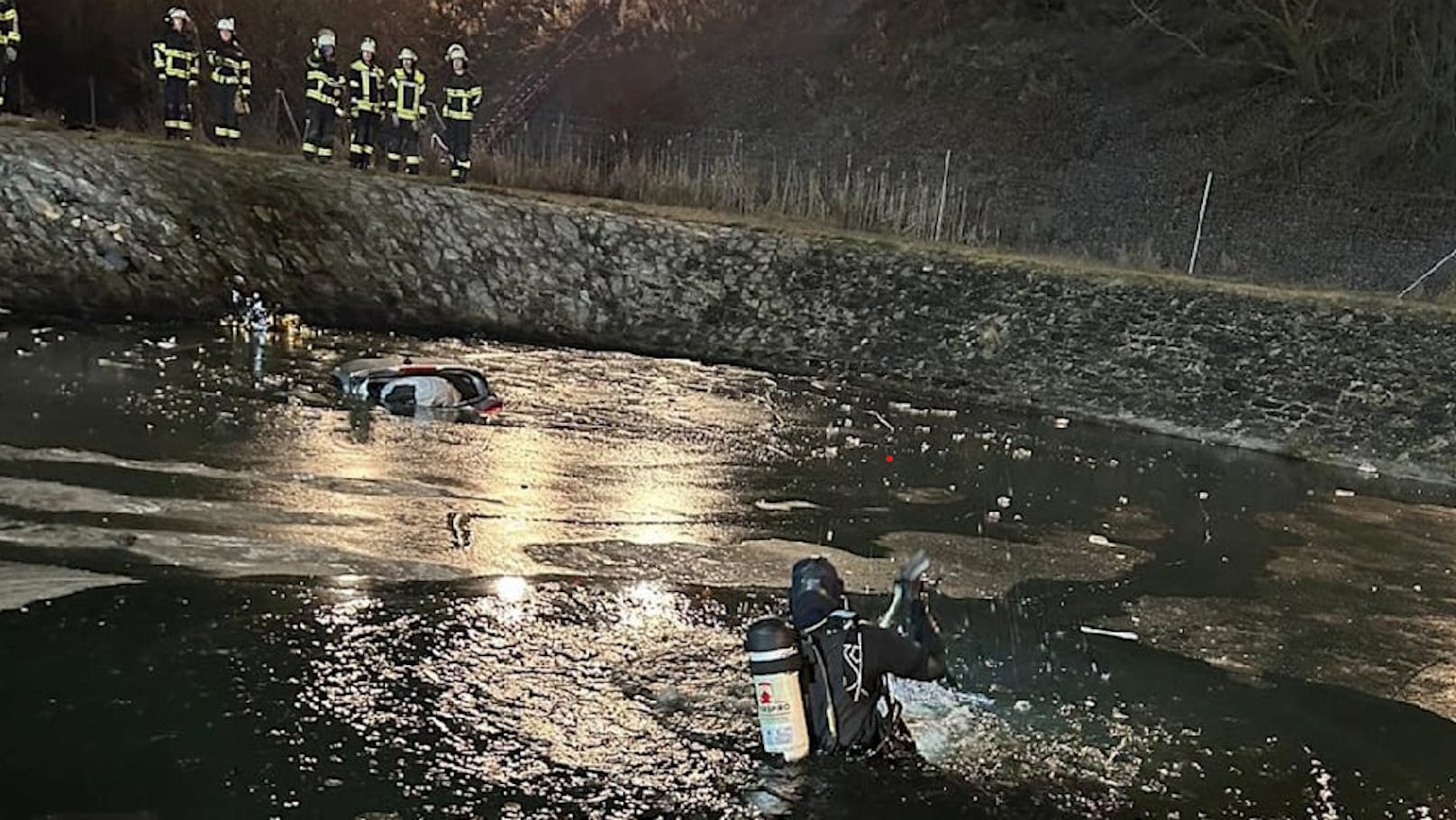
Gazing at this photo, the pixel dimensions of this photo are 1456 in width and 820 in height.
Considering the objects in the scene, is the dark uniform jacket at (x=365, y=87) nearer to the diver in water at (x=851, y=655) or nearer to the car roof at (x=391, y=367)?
the car roof at (x=391, y=367)

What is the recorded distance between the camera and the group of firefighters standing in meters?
20.3

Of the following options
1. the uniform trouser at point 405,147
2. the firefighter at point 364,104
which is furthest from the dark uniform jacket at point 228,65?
the uniform trouser at point 405,147

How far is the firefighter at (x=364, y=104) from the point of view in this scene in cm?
2064

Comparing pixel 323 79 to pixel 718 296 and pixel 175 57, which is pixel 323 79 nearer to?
pixel 175 57

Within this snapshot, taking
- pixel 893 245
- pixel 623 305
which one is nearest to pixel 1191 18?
pixel 893 245

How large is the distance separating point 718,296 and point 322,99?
665cm

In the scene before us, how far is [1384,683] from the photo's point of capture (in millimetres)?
8953

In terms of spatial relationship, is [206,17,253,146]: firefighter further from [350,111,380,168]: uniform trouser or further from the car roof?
the car roof

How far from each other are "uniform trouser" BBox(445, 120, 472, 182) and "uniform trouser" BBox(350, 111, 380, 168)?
1207 millimetres

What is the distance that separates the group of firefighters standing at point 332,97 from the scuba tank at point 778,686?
1621cm

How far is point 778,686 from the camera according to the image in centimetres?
644

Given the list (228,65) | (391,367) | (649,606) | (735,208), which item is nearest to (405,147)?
(228,65)

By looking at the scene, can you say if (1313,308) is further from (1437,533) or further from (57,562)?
(57,562)

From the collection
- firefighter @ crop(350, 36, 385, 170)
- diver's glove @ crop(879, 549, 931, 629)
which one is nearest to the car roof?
firefighter @ crop(350, 36, 385, 170)
